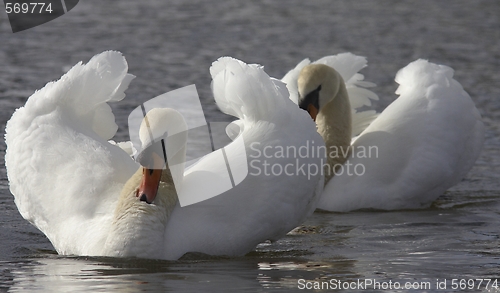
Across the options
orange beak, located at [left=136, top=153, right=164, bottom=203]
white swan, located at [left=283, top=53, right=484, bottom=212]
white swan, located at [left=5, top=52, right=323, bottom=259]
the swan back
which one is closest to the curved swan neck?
white swan, located at [left=283, top=53, right=484, bottom=212]

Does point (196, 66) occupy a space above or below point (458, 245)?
Answer: above

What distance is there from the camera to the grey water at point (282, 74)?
588cm

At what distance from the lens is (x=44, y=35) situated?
1534 cm

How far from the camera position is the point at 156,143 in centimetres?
600

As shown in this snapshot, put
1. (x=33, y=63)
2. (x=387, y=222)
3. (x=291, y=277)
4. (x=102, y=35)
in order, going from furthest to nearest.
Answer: (x=102, y=35)
(x=33, y=63)
(x=387, y=222)
(x=291, y=277)

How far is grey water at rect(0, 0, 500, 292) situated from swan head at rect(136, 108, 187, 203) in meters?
0.49

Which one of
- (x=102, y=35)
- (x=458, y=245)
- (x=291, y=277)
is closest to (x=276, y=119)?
(x=291, y=277)

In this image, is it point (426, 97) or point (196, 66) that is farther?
point (196, 66)

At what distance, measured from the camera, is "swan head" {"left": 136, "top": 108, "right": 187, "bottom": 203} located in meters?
5.97

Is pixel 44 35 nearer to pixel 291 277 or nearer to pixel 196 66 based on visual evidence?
pixel 196 66

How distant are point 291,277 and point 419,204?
10.4 feet

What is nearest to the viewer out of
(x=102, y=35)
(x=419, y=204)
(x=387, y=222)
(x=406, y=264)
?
(x=406, y=264)

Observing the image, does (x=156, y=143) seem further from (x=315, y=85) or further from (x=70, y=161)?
(x=315, y=85)

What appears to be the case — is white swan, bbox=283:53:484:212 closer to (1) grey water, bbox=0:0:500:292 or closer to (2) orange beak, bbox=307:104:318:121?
(2) orange beak, bbox=307:104:318:121
